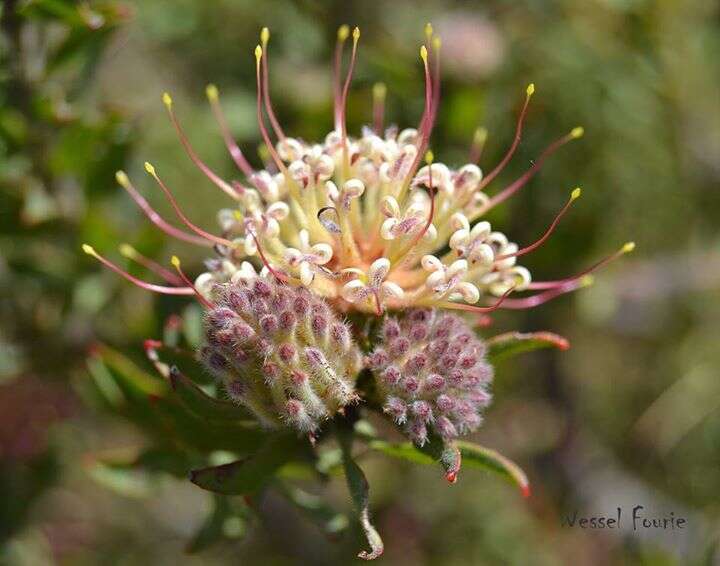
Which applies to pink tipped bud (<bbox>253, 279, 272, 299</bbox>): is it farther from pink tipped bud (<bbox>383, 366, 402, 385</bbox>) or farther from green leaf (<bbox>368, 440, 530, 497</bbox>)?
green leaf (<bbox>368, 440, 530, 497</bbox>)

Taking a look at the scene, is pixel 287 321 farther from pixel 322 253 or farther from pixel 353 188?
pixel 353 188

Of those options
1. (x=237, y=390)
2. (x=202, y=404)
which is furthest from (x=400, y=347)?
(x=202, y=404)

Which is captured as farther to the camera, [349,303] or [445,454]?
[349,303]

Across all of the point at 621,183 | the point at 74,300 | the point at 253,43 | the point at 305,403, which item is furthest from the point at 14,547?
the point at 621,183

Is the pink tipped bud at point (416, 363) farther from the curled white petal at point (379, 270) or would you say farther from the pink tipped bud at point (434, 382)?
the curled white petal at point (379, 270)
